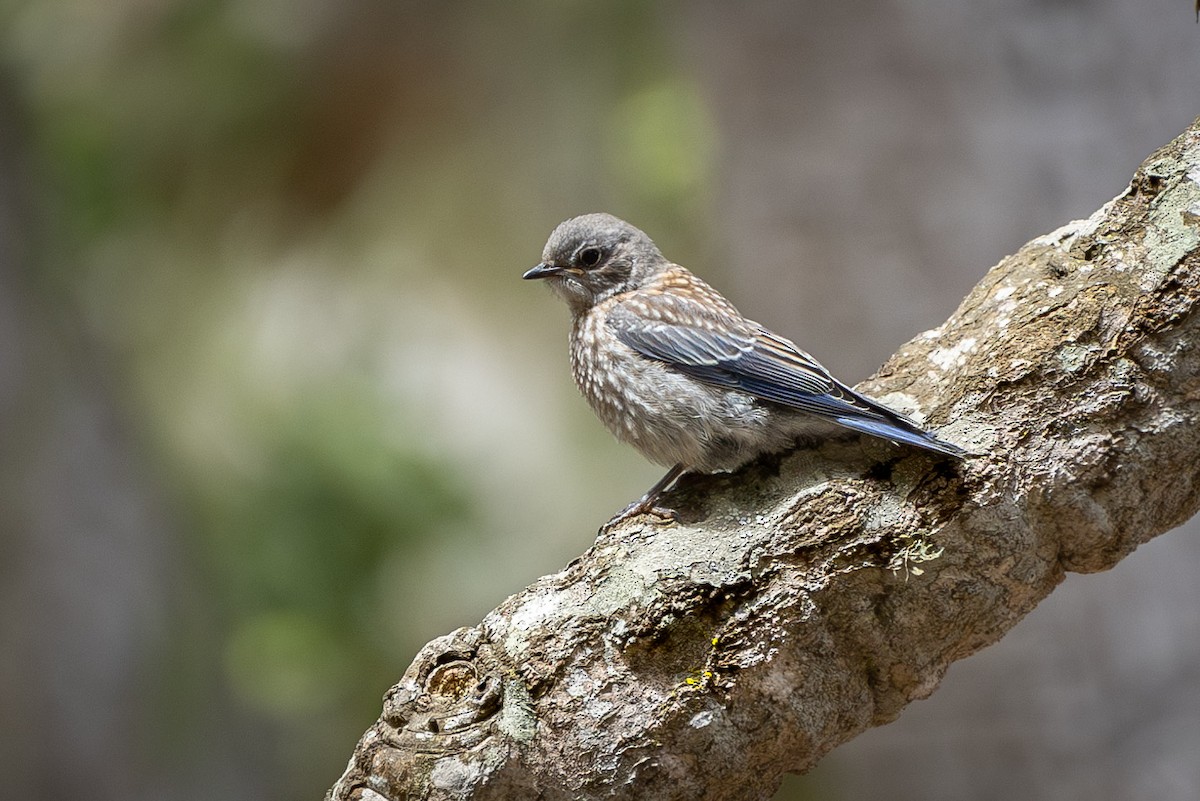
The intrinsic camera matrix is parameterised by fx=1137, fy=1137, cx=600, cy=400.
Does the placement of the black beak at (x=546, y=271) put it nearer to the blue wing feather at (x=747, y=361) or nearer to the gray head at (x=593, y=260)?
the gray head at (x=593, y=260)

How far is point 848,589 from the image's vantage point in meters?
2.80

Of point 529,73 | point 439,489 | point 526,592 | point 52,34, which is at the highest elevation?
point 52,34

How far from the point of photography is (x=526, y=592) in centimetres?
298

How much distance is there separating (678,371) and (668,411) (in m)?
0.17

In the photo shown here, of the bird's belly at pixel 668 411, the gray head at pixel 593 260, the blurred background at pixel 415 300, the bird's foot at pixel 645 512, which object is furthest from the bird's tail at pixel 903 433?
the blurred background at pixel 415 300

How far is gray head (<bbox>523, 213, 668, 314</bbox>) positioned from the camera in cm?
386

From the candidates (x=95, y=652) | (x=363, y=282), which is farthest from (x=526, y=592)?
(x=363, y=282)

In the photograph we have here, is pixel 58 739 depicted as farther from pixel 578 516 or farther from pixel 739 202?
pixel 739 202

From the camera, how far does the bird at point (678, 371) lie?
3123 millimetres

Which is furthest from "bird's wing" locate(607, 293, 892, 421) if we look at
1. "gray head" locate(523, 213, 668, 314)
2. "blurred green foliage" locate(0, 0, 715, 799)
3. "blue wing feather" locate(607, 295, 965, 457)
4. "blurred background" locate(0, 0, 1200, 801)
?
"blurred green foliage" locate(0, 0, 715, 799)

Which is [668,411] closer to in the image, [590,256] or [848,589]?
[590,256]

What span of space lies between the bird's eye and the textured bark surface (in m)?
1.28

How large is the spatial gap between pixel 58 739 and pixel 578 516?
3.64 m

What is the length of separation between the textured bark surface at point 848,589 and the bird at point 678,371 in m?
0.20
